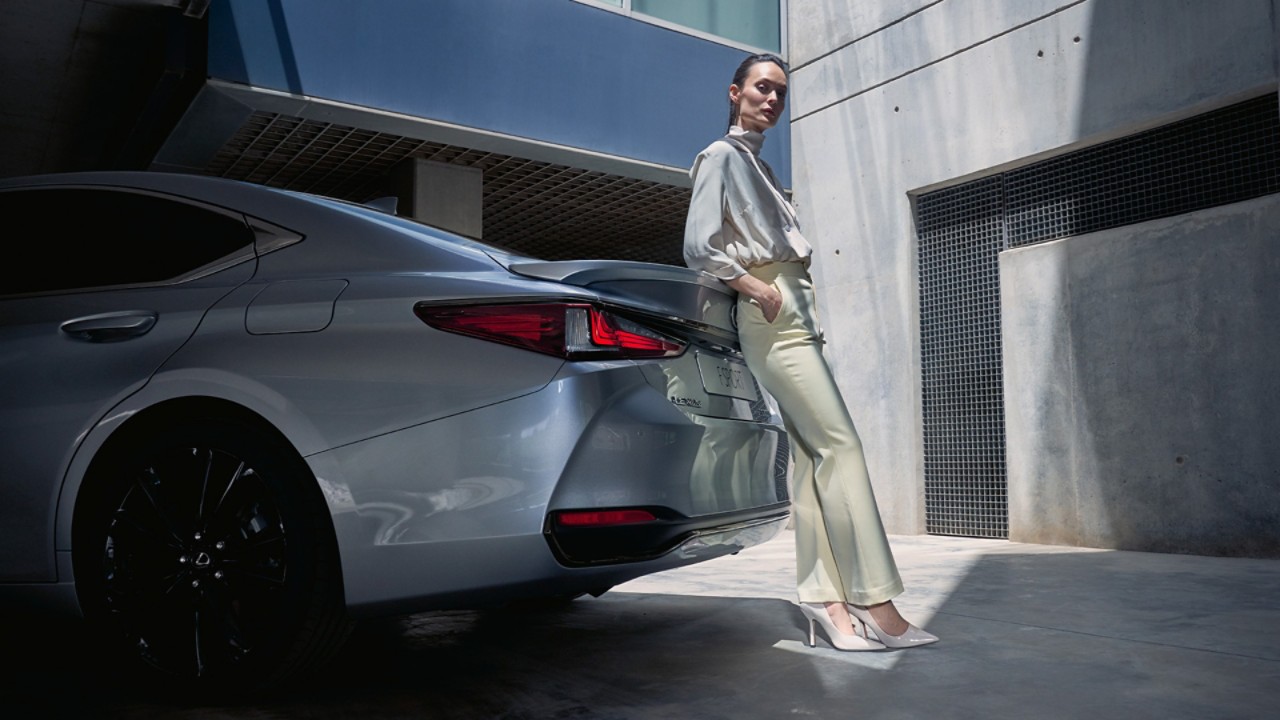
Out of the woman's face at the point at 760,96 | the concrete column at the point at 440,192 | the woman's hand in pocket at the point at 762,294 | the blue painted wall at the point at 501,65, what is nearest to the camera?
the woman's hand in pocket at the point at 762,294

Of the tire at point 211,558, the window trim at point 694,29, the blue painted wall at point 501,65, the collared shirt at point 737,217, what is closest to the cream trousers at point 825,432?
the collared shirt at point 737,217

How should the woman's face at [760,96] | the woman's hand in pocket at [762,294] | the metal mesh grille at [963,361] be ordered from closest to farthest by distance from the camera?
the woman's hand in pocket at [762,294] < the woman's face at [760,96] < the metal mesh grille at [963,361]

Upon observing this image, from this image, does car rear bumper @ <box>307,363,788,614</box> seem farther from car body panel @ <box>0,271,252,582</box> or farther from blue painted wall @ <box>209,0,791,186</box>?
blue painted wall @ <box>209,0,791,186</box>

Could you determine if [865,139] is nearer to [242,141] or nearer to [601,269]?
[242,141]

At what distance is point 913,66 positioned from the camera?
844 centimetres

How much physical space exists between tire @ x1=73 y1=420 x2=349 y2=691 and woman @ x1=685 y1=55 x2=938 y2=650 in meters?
1.32

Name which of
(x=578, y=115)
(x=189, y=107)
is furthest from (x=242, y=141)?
(x=578, y=115)

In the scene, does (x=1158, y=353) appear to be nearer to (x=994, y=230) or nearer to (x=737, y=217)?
(x=994, y=230)

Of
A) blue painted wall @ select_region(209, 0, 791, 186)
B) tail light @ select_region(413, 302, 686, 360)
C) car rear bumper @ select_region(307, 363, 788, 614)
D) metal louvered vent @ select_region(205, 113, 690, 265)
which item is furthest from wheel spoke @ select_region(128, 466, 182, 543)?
metal louvered vent @ select_region(205, 113, 690, 265)

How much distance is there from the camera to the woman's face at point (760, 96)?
125 inches

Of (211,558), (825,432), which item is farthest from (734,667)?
(211,558)

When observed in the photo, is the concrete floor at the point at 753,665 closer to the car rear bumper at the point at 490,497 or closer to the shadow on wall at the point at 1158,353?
the car rear bumper at the point at 490,497

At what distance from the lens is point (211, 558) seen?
7.98 feet

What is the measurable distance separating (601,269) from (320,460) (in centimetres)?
78
